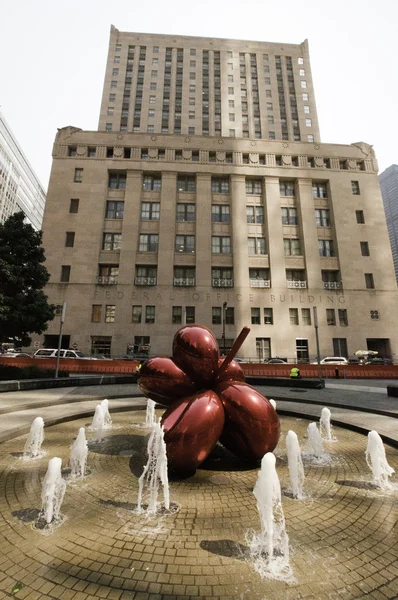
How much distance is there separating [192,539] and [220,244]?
1392 inches

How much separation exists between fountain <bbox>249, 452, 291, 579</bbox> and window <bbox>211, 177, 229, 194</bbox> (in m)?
39.6

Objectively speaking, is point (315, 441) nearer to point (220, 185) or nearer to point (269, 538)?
point (269, 538)

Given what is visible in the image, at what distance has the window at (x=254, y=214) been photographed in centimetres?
3825

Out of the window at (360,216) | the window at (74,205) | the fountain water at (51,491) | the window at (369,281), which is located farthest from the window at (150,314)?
the window at (360,216)

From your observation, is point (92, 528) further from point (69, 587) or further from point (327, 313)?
point (327, 313)

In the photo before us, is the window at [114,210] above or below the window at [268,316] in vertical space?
above

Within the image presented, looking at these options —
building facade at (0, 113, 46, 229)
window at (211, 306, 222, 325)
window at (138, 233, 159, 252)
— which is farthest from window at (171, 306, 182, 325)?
building facade at (0, 113, 46, 229)

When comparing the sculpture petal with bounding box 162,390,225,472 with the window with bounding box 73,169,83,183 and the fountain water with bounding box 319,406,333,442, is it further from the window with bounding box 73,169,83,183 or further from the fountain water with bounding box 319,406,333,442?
the window with bounding box 73,169,83,183

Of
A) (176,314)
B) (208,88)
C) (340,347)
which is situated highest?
(208,88)

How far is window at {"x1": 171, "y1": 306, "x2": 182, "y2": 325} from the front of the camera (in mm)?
34031

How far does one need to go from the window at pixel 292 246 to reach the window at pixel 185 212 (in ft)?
42.9

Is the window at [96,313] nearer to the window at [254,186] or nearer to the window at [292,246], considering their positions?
the window at [292,246]

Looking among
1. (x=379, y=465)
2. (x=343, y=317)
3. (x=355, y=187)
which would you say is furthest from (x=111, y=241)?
(x=379, y=465)

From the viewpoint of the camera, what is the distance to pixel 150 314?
34.0m
